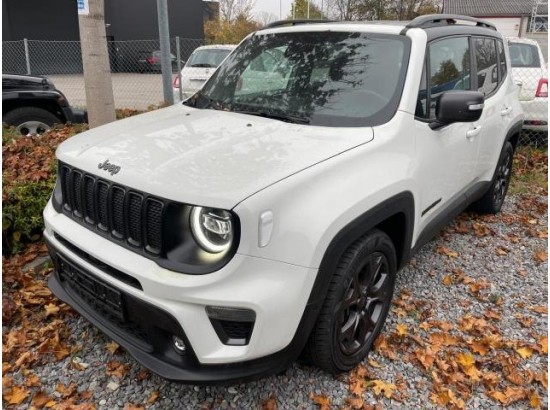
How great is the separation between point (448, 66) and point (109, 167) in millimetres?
2424

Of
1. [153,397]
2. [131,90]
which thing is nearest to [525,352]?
[153,397]

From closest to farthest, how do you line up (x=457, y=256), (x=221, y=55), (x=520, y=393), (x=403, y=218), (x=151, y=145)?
(x=151, y=145), (x=520, y=393), (x=403, y=218), (x=457, y=256), (x=221, y=55)

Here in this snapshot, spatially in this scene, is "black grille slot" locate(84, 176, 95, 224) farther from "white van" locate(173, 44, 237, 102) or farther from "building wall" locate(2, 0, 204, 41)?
"building wall" locate(2, 0, 204, 41)

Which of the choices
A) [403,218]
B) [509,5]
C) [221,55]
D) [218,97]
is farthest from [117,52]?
[509,5]

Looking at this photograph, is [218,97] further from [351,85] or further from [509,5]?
[509,5]

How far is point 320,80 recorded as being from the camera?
3.06 m

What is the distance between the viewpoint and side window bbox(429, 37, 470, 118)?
125 inches

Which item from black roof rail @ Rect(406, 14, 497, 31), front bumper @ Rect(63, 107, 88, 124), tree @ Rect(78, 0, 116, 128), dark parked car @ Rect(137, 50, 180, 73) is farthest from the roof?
black roof rail @ Rect(406, 14, 497, 31)

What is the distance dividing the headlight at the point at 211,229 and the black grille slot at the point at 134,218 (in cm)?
27

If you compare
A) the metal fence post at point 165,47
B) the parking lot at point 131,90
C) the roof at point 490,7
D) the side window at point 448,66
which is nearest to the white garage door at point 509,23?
the roof at point 490,7

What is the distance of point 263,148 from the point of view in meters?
2.39

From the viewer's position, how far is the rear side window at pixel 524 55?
26.3ft

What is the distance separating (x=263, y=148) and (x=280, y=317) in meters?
0.82

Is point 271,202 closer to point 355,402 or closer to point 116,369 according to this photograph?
point 355,402
